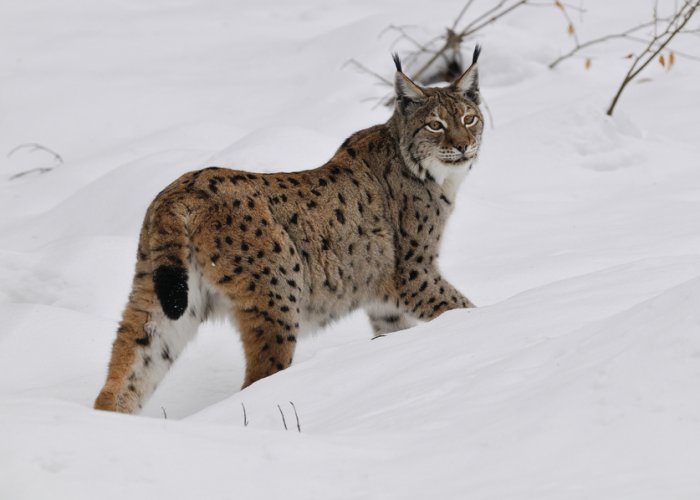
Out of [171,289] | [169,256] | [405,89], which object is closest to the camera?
[171,289]

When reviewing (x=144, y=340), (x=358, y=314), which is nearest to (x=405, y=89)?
(x=358, y=314)

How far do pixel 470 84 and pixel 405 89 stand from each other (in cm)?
37

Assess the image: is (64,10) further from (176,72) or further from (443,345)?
(443,345)

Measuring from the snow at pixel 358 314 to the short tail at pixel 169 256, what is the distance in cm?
48

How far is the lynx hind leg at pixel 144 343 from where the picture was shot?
483cm

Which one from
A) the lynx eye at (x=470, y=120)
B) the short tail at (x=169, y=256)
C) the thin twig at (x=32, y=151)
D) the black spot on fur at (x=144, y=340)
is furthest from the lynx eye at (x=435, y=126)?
the thin twig at (x=32, y=151)

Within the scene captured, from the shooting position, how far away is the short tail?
4.46m

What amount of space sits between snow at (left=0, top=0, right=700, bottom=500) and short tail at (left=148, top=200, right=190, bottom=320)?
0.48 meters

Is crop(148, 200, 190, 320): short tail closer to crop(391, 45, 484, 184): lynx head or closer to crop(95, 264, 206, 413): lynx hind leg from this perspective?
crop(95, 264, 206, 413): lynx hind leg

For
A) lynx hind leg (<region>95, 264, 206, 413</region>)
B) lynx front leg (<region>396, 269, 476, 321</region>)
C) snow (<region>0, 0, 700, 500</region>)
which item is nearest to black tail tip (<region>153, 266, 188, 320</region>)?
lynx hind leg (<region>95, 264, 206, 413</region>)

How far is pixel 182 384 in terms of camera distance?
558 centimetres

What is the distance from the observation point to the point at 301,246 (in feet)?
17.7

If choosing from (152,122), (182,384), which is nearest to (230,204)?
(182,384)

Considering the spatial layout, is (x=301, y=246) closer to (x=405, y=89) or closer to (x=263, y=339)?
(x=263, y=339)
